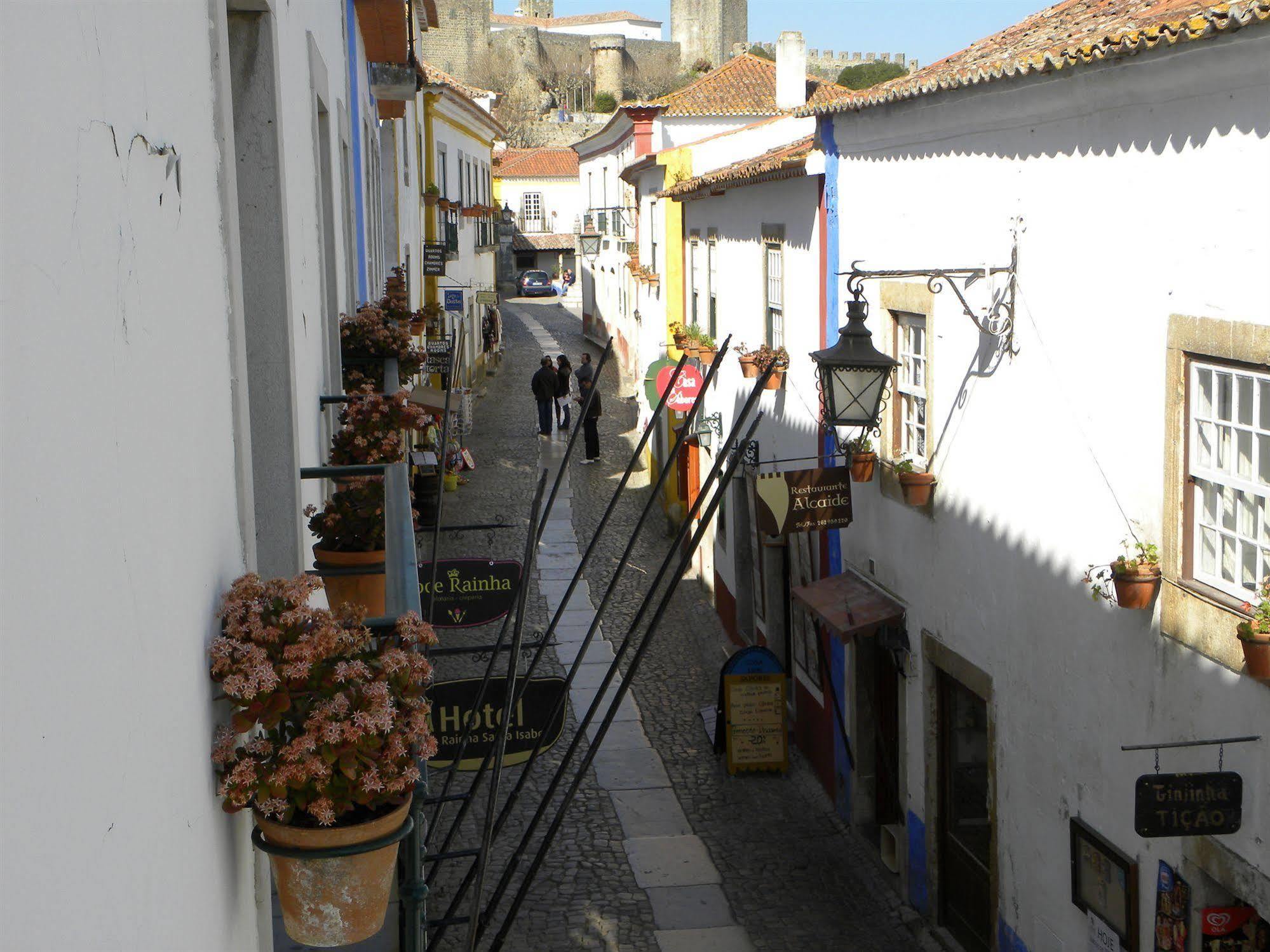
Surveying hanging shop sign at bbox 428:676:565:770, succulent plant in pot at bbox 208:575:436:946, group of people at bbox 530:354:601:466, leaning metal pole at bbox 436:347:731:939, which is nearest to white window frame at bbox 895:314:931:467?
hanging shop sign at bbox 428:676:565:770

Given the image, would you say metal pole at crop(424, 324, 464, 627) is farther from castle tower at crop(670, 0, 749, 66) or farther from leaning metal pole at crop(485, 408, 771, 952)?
castle tower at crop(670, 0, 749, 66)

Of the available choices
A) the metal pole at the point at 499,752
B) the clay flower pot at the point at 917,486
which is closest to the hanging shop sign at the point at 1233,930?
the metal pole at the point at 499,752

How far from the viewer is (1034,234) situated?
8.24 metres

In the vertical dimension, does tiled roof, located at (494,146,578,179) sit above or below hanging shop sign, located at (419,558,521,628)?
above

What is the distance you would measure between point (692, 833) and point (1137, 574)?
6.07m

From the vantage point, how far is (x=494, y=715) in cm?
728

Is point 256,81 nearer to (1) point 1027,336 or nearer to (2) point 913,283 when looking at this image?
(1) point 1027,336

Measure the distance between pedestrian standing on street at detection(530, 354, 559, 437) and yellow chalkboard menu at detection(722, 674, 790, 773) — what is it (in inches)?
554

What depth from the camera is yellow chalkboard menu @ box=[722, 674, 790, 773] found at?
13.0 metres

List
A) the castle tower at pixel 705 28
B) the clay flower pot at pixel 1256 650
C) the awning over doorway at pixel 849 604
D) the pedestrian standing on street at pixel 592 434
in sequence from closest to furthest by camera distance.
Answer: the clay flower pot at pixel 1256 650, the awning over doorway at pixel 849 604, the pedestrian standing on street at pixel 592 434, the castle tower at pixel 705 28

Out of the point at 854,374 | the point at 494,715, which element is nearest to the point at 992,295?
the point at 854,374

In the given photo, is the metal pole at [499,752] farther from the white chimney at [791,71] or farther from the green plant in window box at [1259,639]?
the white chimney at [791,71]

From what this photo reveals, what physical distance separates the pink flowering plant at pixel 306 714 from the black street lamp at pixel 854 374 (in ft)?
20.7

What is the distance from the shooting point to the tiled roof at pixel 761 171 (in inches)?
491
